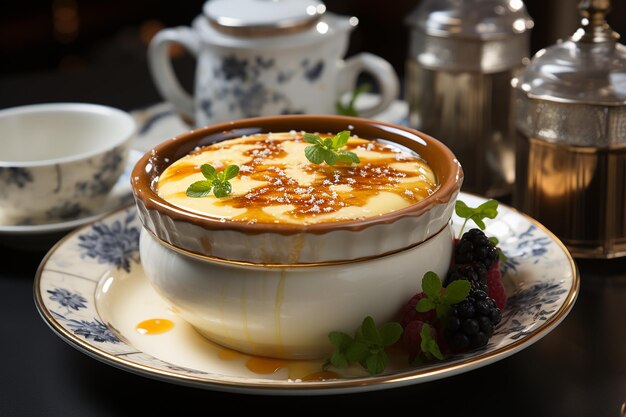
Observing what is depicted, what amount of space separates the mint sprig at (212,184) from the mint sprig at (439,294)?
0.18m

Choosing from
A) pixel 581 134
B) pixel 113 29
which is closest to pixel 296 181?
pixel 581 134

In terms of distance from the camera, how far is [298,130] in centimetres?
97

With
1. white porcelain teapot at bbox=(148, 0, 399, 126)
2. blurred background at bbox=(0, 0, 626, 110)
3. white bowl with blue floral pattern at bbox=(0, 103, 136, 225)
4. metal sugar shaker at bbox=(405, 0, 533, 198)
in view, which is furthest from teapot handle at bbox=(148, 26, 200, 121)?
blurred background at bbox=(0, 0, 626, 110)

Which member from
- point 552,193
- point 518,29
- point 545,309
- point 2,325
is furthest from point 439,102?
point 2,325

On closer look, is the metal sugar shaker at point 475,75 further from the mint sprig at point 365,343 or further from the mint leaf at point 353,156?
the mint sprig at point 365,343

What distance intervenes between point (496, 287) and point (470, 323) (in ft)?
0.34

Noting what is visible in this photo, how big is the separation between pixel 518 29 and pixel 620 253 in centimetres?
34

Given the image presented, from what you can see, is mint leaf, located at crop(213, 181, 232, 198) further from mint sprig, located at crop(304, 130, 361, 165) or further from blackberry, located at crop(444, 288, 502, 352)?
blackberry, located at crop(444, 288, 502, 352)

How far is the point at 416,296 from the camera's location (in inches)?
30.0

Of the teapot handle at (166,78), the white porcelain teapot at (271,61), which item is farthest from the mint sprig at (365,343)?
the teapot handle at (166,78)

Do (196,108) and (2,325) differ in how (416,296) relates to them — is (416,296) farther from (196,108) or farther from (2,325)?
(196,108)

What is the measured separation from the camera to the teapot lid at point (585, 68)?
0.95 meters

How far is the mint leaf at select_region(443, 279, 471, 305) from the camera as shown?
2.42 feet

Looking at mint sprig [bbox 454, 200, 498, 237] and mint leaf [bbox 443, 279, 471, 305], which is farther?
mint sprig [bbox 454, 200, 498, 237]
